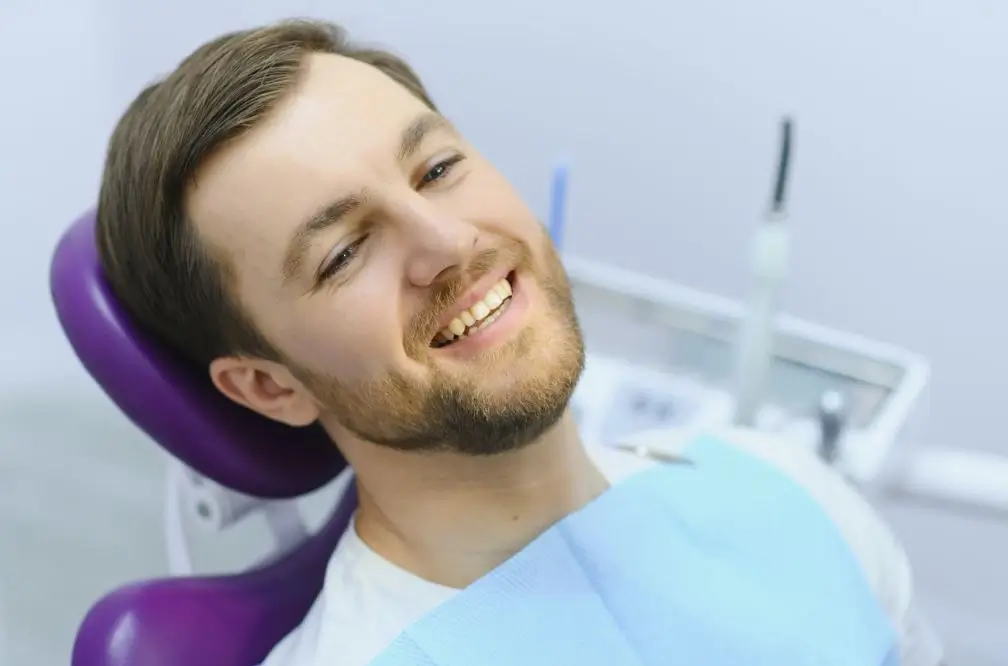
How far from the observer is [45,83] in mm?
1714

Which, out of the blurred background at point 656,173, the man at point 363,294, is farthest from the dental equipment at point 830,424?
the man at point 363,294

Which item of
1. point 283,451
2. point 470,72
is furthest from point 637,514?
point 470,72

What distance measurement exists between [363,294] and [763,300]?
1.47ft

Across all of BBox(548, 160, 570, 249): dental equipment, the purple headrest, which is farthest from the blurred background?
the purple headrest

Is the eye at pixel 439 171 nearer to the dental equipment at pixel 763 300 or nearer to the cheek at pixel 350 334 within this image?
the cheek at pixel 350 334

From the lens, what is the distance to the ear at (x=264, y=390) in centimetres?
95

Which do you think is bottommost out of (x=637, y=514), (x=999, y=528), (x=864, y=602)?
(x=999, y=528)

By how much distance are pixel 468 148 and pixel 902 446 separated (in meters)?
0.57

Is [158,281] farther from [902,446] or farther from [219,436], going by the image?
[902,446]

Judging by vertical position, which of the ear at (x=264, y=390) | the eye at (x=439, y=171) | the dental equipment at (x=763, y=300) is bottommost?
the dental equipment at (x=763, y=300)

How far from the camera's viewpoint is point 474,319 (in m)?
0.91

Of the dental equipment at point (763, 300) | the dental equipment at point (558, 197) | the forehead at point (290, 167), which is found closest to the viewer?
the forehead at point (290, 167)

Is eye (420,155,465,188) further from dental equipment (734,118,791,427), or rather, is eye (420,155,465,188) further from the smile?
dental equipment (734,118,791,427)

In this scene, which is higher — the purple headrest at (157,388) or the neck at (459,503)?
the purple headrest at (157,388)
